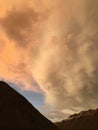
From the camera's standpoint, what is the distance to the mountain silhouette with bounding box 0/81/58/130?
47.7 metres

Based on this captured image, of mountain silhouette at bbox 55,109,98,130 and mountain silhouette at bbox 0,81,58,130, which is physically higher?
mountain silhouette at bbox 55,109,98,130

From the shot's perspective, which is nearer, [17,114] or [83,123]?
[17,114]

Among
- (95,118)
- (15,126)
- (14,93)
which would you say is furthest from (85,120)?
(15,126)

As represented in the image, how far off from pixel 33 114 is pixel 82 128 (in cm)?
6654

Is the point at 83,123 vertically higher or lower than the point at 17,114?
higher

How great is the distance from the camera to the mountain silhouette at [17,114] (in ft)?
157

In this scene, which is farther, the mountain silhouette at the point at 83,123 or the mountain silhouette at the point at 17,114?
the mountain silhouette at the point at 83,123

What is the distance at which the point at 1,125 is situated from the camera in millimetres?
45312

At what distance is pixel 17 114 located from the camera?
2052 inches

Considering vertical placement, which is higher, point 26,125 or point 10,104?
point 10,104

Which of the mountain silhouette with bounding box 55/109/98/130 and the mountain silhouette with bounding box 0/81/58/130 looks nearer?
the mountain silhouette with bounding box 0/81/58/130

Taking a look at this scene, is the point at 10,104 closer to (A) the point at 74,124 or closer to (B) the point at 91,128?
(B) the point at 91,128

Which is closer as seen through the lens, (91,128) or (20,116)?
(20,116)

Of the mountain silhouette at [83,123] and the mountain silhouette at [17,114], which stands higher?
the mountain silhouette at [83,123]
